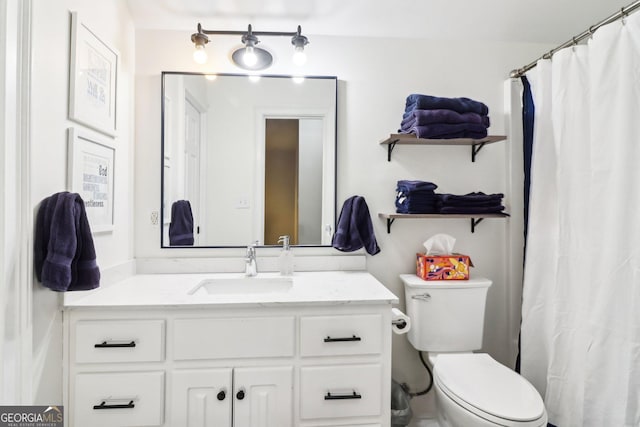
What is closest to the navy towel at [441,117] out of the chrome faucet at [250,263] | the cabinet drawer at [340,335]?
the cabinet drawer at [340,335]

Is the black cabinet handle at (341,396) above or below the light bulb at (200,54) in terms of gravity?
below

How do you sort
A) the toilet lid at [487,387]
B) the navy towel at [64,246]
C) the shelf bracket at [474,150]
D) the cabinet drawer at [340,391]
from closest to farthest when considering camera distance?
the navy towel at [64,246], the toilet lid at [487,387], the cabinet drawer at [340,391], the shelf bracket at [474,150]

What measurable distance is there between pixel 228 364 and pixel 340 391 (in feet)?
1.52

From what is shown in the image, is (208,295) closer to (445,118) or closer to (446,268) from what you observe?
(446,268)

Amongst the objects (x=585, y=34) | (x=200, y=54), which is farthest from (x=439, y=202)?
(x=200, y=54)

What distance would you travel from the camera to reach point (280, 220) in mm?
1788

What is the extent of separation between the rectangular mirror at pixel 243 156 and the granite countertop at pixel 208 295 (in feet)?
0.77

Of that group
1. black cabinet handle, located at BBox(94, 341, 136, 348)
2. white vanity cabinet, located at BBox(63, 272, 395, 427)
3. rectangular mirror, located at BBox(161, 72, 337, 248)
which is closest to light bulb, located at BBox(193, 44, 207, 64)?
rectangular mirror, located at BBox(161, 72, 337, 248)

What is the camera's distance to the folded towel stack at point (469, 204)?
1.68m

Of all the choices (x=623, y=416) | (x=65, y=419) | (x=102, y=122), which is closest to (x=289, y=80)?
(x=102, y=122)

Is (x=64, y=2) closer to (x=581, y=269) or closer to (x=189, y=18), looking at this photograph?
(x=189, y=18)

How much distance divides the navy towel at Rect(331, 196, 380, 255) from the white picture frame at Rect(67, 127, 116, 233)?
1121mm

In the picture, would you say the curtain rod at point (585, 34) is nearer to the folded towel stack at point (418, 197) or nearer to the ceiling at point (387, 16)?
the ceiling at point (387, 16)

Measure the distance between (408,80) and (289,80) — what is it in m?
0.69
